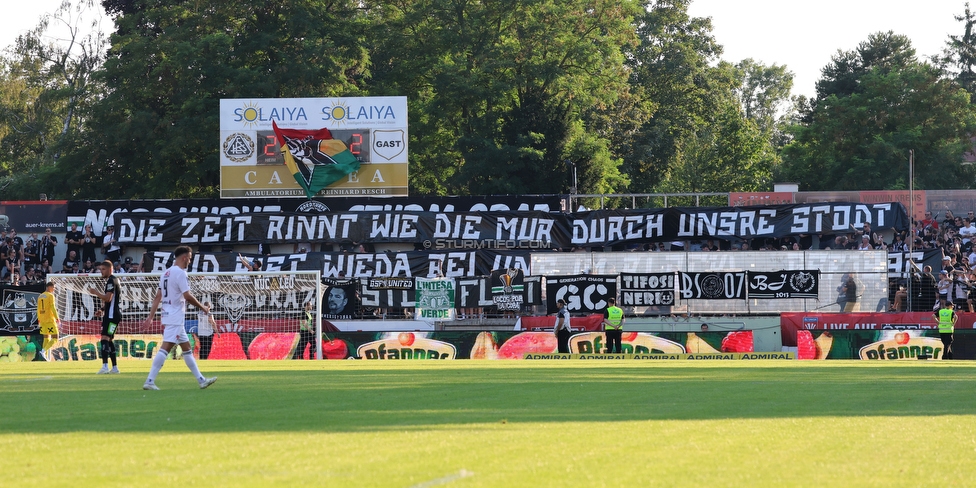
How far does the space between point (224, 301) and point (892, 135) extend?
1770 inches

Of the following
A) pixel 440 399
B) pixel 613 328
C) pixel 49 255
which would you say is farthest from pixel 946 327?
pixel 49 255

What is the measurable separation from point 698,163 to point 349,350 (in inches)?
2074

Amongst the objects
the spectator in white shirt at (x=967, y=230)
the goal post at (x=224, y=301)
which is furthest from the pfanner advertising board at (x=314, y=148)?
the spectator in white shirt at (x=967, y=230)

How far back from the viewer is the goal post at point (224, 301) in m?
32.1

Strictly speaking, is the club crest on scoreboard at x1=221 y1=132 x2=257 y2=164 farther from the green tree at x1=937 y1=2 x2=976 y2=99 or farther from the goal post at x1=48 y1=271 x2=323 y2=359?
the green tree at x1=937 y1=2 x2=976 y2=99

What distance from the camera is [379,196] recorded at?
41.1m

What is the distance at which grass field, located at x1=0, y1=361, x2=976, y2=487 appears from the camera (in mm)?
7223

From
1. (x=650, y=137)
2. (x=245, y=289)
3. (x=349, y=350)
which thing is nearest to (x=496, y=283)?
(x=349, y=350)

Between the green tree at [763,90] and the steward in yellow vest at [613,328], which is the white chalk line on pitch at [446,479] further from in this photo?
the green tree at [763,90]

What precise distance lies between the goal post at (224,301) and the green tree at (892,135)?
4046 centimetres

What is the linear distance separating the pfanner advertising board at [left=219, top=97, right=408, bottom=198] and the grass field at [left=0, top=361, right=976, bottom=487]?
25039 millimetres

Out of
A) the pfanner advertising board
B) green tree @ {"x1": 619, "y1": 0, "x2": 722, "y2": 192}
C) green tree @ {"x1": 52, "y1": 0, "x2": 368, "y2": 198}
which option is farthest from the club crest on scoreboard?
green tree @ {"x1": 619, "y1": 0, "x2": 722, "y2": 192}

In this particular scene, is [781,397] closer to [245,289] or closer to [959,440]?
[959,440]

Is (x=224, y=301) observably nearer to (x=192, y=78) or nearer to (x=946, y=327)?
(x=946, y=327)
